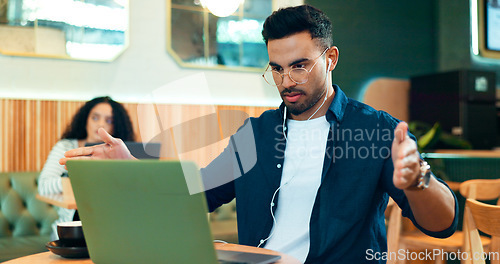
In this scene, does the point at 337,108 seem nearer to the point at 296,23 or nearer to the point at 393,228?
the point at 296,23

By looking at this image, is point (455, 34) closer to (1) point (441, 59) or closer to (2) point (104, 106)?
(1) point (441, 59)

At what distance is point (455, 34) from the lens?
17.2 feet

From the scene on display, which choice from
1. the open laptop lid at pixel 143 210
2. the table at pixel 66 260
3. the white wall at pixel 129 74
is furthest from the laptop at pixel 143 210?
the white wall at pixel 129 74

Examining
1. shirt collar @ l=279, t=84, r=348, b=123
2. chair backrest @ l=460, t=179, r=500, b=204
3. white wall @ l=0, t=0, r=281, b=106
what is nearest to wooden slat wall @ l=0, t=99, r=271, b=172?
white wall @ l=0, t=0, r=281, b=106

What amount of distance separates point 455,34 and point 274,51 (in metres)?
4.56

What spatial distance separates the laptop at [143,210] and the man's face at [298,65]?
30.1 inches

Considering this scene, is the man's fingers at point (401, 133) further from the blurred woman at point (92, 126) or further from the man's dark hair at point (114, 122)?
the man's dark hair at point (114, 122)

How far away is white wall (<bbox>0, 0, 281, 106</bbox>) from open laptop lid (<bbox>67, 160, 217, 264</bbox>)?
2.56 m

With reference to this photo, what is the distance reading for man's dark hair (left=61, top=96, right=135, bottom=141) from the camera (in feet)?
11.1

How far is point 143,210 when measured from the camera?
0.76 metres

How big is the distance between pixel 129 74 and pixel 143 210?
3.17 m

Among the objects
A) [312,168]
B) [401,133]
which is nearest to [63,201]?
[312,168]

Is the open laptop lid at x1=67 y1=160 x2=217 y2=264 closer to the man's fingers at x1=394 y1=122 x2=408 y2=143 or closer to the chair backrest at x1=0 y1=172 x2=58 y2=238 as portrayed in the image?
the man's fingers at x1=394 y1=122 x2=408 y2=143

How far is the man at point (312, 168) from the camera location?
132cm
